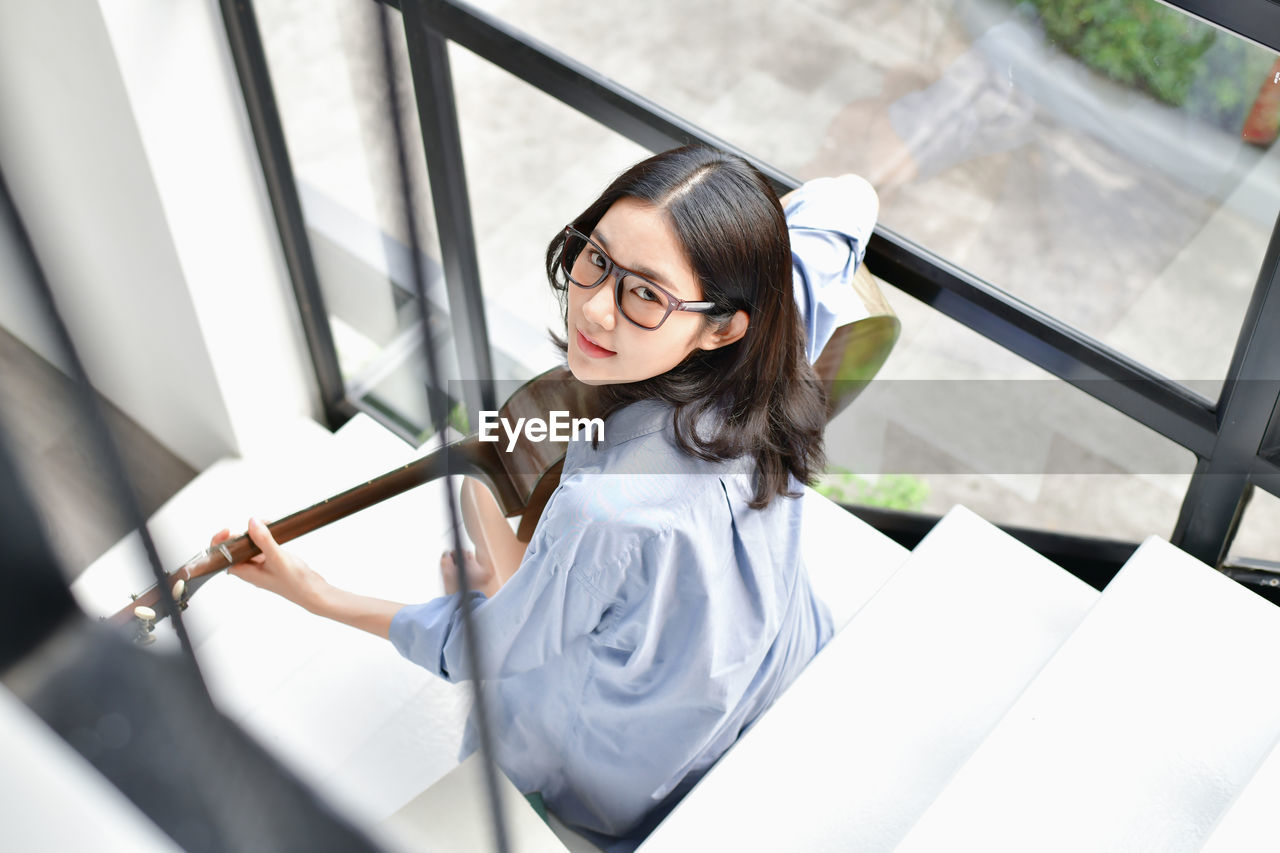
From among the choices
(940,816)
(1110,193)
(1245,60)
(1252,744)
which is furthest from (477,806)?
(1245,60)

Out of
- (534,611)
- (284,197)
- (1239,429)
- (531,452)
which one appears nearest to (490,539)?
(531,452)

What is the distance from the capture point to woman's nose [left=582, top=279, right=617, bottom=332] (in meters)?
1.42

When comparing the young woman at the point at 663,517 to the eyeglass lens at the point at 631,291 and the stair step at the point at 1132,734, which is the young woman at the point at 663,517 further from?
the stair step at the point at 1132,734

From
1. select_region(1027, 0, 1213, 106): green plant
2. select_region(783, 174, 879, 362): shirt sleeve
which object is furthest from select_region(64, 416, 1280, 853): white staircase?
select_region(1027, 0, 1213, 106): green plant

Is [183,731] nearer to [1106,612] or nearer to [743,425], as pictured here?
[743,425]

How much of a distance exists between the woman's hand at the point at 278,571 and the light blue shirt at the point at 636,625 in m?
0.14

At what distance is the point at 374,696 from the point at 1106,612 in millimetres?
1655

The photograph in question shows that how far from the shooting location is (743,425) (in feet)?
5.05

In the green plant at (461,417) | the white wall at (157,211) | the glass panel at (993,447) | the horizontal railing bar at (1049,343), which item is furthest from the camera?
the green plant at (461,417)

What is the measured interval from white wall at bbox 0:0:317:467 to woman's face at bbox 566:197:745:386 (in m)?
1.21

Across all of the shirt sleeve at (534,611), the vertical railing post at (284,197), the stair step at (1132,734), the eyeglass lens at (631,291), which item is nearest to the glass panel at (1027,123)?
the stair step at (1132,734)

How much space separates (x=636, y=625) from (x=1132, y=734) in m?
0.71

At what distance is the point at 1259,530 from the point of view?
197 centimetres

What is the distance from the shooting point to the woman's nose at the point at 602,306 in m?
1.42
